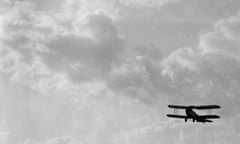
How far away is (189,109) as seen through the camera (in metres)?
127

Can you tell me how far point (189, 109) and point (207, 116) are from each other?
6.01m

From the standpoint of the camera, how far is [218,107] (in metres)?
119

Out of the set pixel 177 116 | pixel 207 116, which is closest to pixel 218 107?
pixel 207 116

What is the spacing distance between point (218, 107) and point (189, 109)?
32.7 feet

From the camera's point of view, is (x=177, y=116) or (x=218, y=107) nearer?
(x=218, y=107)

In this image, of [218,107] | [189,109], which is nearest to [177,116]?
[189,109]

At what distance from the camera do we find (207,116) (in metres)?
123

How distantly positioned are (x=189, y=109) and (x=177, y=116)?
180 inches

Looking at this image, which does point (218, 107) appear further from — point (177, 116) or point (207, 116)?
point (177, 116)

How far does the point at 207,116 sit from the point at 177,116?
9742 mm

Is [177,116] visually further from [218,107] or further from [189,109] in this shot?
[218,107]
